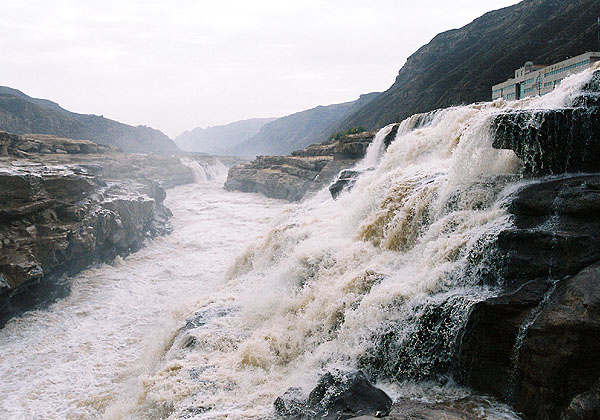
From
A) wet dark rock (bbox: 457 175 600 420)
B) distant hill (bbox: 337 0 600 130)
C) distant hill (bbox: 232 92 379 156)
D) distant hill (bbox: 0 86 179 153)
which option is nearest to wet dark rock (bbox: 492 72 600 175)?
wet dark rock (bbox: 457 175 600 420)

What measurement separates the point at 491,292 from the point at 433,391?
62.6 inches

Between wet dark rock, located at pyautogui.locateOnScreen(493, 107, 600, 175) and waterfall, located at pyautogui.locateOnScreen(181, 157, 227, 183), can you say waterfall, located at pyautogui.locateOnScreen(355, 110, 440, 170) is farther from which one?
waterfall, located at pyautogui.locateOnScreen(181, 157, 227, 183)

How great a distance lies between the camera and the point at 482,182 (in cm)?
737

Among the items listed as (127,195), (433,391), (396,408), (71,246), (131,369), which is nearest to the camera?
(396,408)

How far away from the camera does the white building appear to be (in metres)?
20.6

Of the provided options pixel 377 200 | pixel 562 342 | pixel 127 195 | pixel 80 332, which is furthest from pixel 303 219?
pixel 127 195

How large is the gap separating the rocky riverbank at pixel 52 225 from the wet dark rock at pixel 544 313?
1250 centimetres

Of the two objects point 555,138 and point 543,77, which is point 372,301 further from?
point 543,77

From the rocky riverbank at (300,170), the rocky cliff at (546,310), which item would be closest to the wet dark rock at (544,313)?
the rocky cliff at (546,310)

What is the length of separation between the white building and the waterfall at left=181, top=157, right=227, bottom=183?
127 feet

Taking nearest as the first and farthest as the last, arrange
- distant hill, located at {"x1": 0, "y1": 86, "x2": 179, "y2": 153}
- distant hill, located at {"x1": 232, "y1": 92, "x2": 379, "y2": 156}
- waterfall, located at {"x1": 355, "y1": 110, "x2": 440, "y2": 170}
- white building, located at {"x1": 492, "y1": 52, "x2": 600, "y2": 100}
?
waterfall, located at {"x1": 355, "y1": 110, "x2": 440, "y2": 170} < white building, located at {"x1": 492, "y1": 52, "x2": 600, "y2": 100} < distant hill, located at {"x1": 0, "y1": 86, "x2": 179, "y2": 153} < distant hill, located at {"x1": 232, "y1": 92, "x2": 379, "y2": 156}

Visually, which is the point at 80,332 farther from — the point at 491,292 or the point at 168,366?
the point at 491,292

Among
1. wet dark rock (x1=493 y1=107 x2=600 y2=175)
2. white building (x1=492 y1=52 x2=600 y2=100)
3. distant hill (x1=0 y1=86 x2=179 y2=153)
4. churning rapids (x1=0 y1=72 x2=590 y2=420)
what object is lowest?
churning rapids (x1=0 y1=72 x2=590 y2=420)

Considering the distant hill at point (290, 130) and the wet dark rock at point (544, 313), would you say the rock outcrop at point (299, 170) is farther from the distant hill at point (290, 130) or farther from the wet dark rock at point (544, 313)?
the distant hill at point (290, 130)
